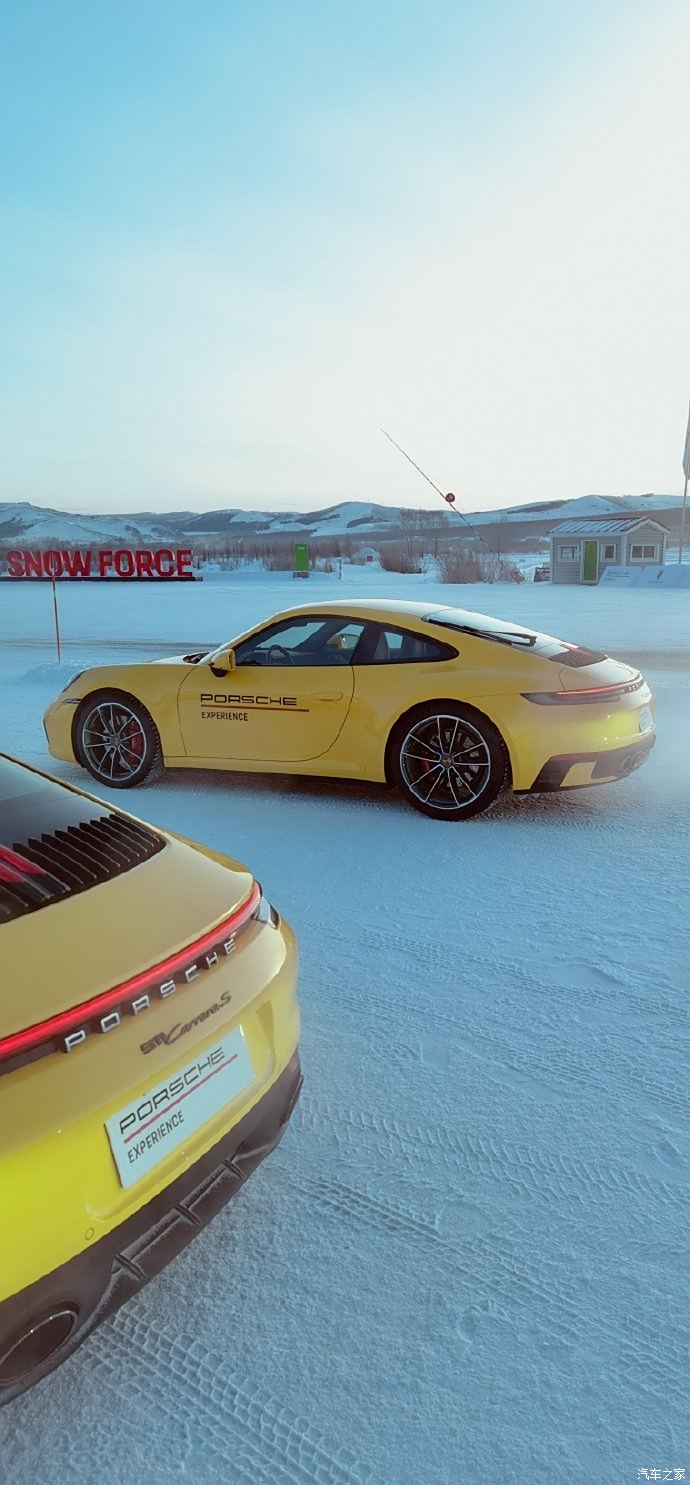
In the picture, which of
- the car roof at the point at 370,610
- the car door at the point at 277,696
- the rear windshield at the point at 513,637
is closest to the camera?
the rear windshield at the point at 513,637

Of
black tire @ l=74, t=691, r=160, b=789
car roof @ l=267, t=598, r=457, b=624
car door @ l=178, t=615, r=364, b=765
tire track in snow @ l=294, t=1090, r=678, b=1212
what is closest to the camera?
tire track in snow @ l=294, t=1090, r=678, b=1212

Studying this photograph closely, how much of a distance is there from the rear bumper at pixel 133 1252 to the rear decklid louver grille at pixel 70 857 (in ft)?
2.11

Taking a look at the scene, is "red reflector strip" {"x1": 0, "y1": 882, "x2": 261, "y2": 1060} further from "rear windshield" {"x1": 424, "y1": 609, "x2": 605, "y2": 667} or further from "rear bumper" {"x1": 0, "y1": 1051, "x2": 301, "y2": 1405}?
"rear windshield" {"x1": 424, "y1": 609, "x2": 605, "y2": 667}

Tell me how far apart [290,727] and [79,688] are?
65.3 inches

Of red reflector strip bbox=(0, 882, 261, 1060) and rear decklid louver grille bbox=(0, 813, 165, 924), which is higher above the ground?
rear decklid louver grille bbox=(0, 813, 165, 924)

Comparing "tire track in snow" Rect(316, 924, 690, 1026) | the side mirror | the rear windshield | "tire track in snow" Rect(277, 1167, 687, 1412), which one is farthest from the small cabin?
"tire track in snow" Rect(277, 1167, 687, 1412)

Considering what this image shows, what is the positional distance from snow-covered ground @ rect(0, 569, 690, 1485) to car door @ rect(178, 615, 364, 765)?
3.73 feet

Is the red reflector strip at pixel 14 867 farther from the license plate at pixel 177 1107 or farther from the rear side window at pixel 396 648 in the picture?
the rear side window at pixel 396 648

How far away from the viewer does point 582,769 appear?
4977 millimetres

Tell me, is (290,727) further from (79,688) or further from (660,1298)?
(660,1298)

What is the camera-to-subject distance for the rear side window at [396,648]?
529cm

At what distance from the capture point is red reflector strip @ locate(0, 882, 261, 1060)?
1561mm

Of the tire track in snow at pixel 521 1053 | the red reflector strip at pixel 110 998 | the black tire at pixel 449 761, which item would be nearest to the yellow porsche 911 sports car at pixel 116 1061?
the red reflector strip at pixel 110 998

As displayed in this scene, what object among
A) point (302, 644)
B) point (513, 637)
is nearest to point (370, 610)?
point (302, 644)
